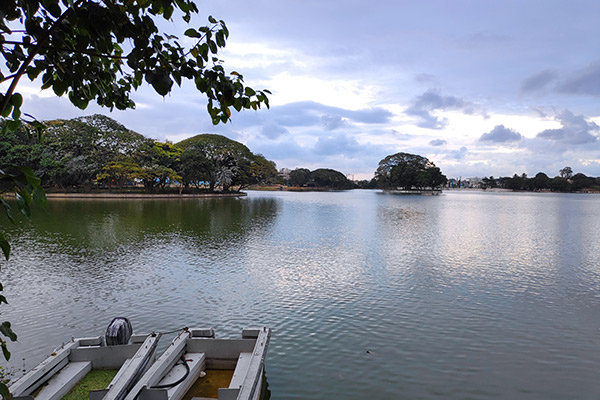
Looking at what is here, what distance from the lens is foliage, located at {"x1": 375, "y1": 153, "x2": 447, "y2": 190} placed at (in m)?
97.5

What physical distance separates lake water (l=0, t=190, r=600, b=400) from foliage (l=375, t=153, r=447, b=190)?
267 feet

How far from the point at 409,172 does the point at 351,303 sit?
312ft

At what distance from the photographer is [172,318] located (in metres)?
8.11

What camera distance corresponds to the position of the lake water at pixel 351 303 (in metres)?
5.95

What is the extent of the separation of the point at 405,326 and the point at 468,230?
17725 mm

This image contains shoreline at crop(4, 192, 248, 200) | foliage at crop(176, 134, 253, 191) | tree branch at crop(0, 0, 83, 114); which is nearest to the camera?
tree branch at crop(0, 0, 83, 114)

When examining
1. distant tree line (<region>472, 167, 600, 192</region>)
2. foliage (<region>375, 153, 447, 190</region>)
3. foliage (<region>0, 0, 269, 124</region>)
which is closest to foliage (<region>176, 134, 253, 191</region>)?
foliage (<region>375, 153, 447, 190</region>)

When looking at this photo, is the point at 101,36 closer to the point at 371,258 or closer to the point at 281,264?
the point at 281,264

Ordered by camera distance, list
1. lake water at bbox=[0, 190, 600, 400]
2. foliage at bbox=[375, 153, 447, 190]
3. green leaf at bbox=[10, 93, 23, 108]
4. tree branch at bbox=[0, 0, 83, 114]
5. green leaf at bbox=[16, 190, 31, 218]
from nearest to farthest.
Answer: green leaf at bbox=[16, 190, 31, 218] → tree branch at bbox=[0, 0, 83, 114] → green leaf at bbox=[10, 93, 23, 108] → lake water at bbox=[0, 190, 600, 400] → foliage at bbox=[375, 153, 447, 190]

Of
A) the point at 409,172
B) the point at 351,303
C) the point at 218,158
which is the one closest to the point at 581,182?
the point at 409,172

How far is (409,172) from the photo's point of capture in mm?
99312

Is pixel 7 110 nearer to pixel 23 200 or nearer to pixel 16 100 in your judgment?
pixel 16 100

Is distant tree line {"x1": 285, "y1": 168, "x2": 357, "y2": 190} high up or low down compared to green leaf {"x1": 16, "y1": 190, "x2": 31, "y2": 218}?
up

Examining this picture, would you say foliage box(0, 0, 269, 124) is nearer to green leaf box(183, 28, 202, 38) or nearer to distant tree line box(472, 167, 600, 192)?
green leaf box(183, 28, 202, 38)
